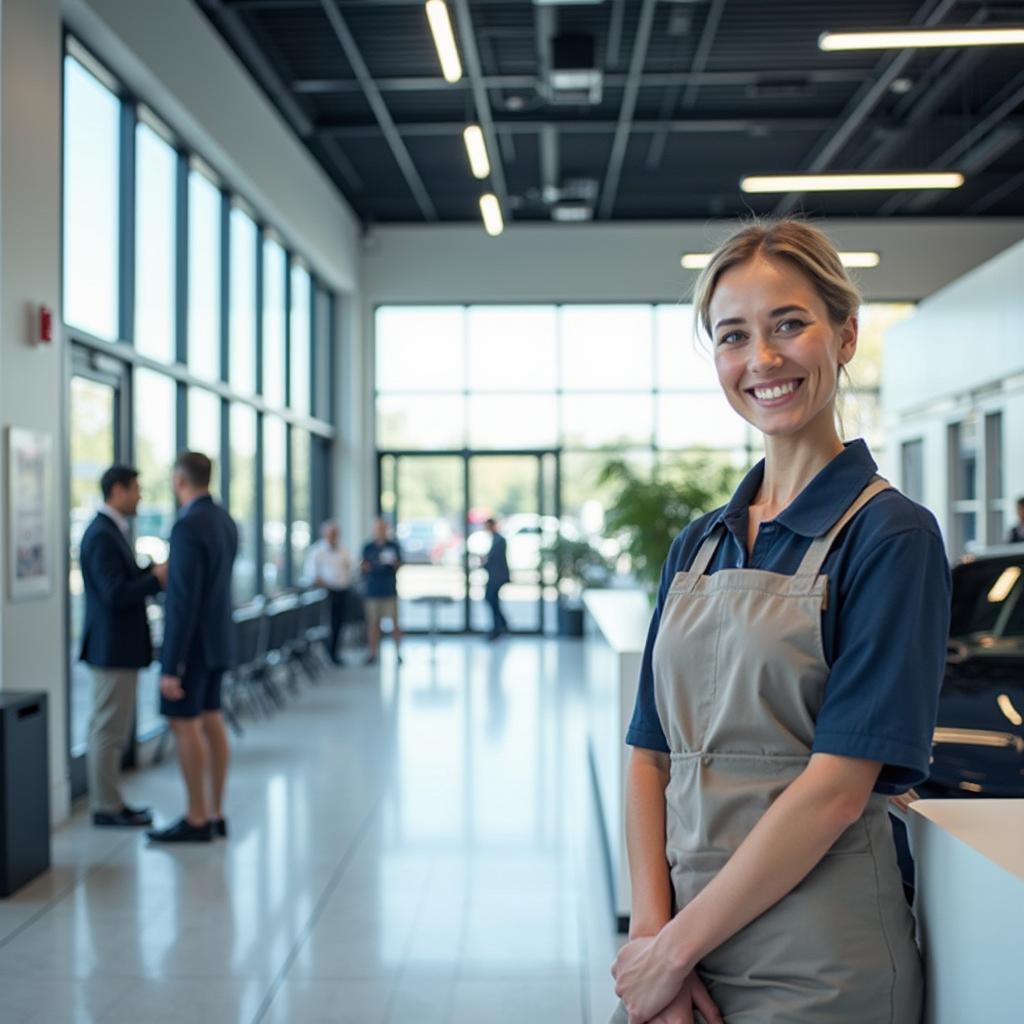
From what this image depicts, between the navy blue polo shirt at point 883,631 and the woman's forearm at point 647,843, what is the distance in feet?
0.99

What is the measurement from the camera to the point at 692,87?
10.6 meters

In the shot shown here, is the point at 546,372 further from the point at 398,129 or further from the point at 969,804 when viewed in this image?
the point at 969,804

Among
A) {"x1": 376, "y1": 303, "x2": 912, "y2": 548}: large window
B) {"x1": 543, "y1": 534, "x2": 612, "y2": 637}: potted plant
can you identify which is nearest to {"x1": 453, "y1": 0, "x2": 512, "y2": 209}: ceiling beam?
{"x1": 376, "y1": 303, "x2": 912, "y2": 548}: large window

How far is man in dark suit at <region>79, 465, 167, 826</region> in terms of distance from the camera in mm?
5656

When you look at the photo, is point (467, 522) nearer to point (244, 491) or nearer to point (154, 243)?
point (244, 491)

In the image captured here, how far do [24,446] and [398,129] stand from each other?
23.4 feet

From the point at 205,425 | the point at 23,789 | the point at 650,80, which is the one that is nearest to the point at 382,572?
the point at 205,425

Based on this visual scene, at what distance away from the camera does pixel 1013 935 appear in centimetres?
114

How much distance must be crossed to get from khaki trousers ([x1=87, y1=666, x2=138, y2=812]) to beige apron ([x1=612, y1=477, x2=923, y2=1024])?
189 inches

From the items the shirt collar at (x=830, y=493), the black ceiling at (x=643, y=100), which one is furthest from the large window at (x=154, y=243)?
the shirt collar at (x=830, y=493)

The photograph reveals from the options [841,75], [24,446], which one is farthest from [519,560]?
[24,446]

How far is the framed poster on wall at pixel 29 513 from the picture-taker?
5578 mm

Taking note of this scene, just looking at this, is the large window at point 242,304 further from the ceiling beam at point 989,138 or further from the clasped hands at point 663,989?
the clasped hands at point 663,989

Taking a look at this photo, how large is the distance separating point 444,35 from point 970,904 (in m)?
6.49
